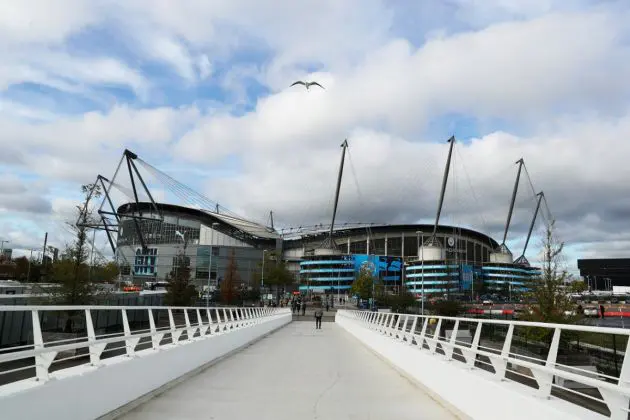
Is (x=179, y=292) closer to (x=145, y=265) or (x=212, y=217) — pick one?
(x=145, y=265)

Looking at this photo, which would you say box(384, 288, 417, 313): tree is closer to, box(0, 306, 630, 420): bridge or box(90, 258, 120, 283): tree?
box(90, 258, 120, 283): tree

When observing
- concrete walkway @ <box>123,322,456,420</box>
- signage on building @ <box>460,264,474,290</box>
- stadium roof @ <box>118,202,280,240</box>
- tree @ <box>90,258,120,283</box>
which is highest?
stadium roof @ <box>118,202,280,240</box>

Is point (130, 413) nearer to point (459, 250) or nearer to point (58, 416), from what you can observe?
point (58, 416)

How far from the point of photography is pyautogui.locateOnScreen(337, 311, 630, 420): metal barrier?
15.8 ft

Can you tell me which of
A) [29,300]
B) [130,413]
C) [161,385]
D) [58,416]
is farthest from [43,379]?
[29,300]

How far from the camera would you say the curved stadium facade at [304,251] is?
146m

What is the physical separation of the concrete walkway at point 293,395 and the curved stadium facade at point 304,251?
127m

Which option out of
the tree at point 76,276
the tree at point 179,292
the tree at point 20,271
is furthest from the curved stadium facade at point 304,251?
the tree at point 76,276

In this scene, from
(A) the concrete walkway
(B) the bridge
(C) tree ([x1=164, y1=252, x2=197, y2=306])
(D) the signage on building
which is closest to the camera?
(B) the bridge

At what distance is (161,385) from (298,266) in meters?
180

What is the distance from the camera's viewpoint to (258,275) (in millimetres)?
113125

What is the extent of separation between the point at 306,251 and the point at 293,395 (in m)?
171

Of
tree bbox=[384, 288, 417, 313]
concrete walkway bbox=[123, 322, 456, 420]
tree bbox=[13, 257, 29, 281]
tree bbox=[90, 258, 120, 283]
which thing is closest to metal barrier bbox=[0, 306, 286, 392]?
concrete walkway bbox=[123, 322, 456, 420]

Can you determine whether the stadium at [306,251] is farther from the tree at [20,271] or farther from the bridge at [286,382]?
the bridge at [286,382]
